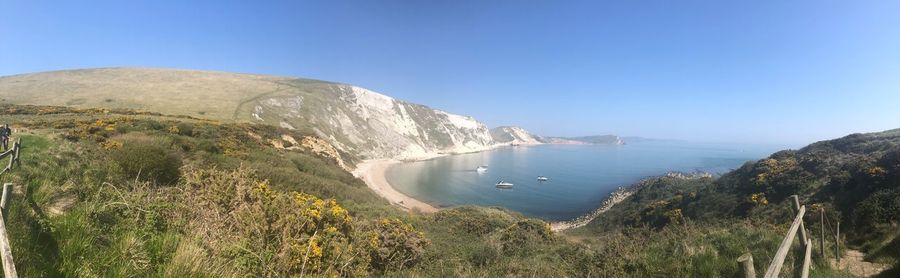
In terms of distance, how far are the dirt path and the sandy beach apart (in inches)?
1143

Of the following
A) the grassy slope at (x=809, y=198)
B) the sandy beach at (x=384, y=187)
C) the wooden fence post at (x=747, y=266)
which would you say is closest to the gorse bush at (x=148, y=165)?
the wooden fence post at (x=747, y=266)

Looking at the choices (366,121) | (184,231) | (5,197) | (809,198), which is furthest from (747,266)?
(366,121)

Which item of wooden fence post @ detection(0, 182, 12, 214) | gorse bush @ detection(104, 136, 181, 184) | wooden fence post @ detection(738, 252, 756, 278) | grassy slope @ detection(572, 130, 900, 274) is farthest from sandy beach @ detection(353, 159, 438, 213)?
wooden fence post @ detection(0, 182, 12, 214)

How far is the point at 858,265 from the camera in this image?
766cm

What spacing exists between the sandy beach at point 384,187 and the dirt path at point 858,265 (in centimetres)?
2904

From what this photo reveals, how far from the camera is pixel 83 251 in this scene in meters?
3.02

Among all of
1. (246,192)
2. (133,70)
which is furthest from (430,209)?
(133,70)

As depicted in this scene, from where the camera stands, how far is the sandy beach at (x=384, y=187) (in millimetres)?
39606

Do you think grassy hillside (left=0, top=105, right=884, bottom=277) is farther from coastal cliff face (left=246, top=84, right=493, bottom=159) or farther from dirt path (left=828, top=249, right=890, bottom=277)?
coastal cliff face (left=246, top=84, right=493, bottom=159)

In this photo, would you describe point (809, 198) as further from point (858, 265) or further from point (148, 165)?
point (148, 165)

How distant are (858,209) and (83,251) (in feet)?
64.7

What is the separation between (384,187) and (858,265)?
44586 mm

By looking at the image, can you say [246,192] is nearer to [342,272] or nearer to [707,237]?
[342,272]

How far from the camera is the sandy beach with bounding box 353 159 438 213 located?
39606mm
